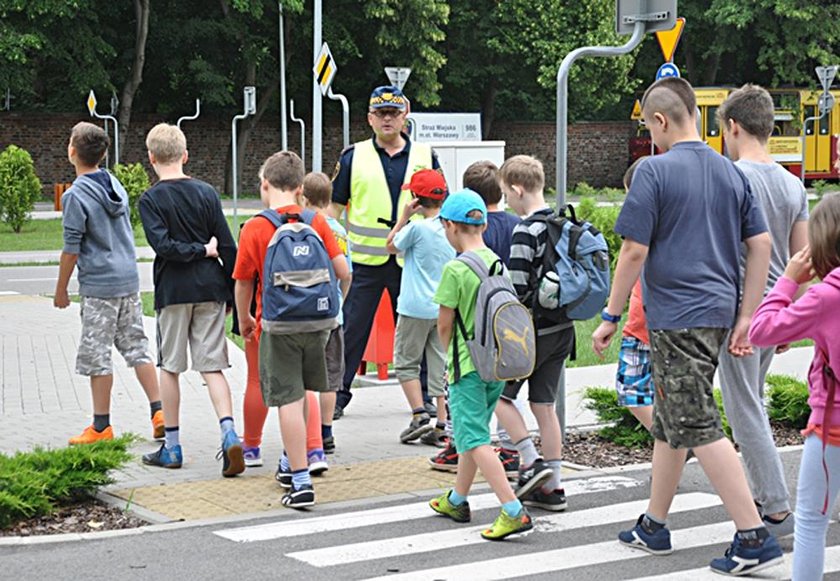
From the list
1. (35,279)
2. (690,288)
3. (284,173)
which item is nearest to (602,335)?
(690,288)

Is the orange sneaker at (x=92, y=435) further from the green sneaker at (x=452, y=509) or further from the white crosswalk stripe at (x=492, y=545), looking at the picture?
the green sneaker at (x=452, y=509)

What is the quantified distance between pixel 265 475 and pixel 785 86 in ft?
147

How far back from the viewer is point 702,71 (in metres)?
55.7

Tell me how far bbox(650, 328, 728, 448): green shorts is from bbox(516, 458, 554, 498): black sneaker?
1116 mm

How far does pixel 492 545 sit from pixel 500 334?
3.21ft

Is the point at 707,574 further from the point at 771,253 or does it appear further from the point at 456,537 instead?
the point at 771,253

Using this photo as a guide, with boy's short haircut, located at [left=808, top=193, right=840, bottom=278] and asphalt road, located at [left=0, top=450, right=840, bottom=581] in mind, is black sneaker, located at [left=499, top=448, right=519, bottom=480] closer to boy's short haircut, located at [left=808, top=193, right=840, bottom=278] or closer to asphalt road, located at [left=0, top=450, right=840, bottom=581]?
asphalt road, located at [left=0, top=450, right=840, bottom=581]

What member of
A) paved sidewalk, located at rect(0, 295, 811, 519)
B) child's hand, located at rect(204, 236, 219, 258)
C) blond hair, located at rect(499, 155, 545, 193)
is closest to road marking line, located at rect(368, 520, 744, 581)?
paved sidewalk, located at rect(0, 295, 811, 519)

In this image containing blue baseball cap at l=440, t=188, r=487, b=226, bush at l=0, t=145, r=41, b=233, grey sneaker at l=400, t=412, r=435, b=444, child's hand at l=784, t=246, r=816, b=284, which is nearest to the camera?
child's hand at l=784, t=246, r=816, b=284

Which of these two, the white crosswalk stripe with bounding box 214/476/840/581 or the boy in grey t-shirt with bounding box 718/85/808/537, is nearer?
the white crosswalk stripe with bounding box 214/476/840/581

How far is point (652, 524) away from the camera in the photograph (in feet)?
21.0

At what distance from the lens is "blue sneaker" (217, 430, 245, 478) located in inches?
311

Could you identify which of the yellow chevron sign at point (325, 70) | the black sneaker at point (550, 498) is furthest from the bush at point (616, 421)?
the yellow chevron sign at point (325, 70)

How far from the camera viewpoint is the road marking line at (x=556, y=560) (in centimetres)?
604
